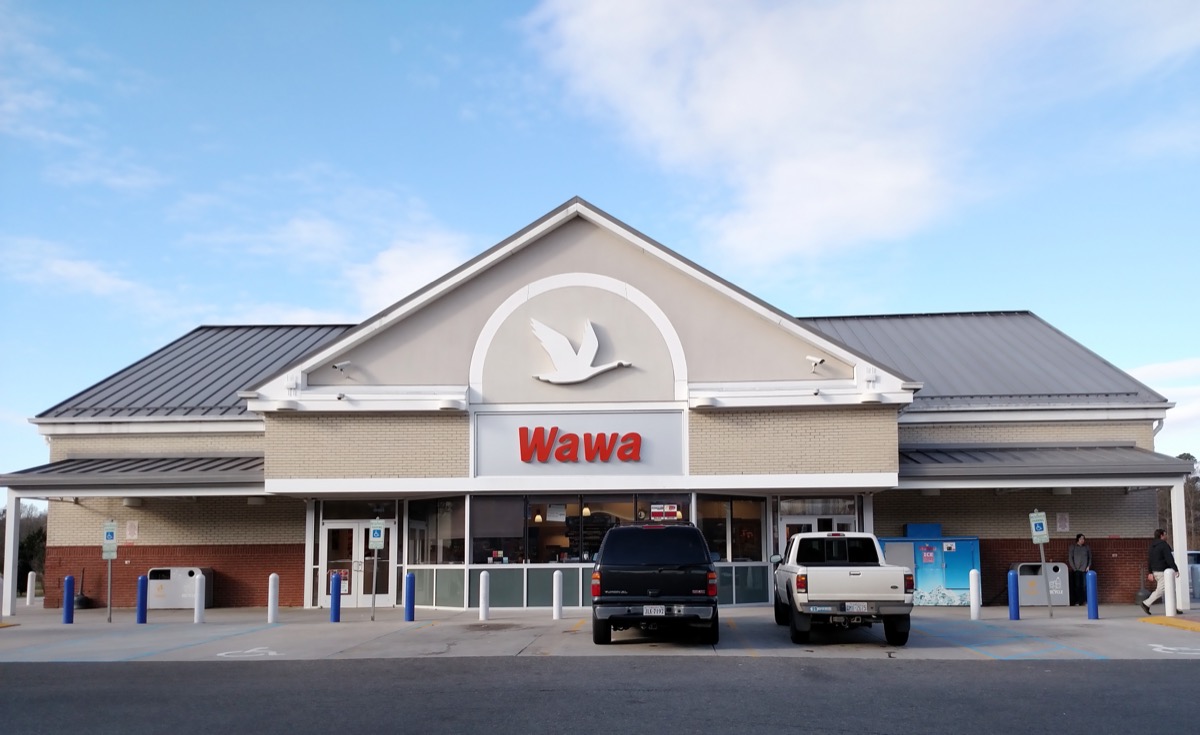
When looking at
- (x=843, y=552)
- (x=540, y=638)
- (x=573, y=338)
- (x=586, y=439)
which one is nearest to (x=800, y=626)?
(x=843, y=552)

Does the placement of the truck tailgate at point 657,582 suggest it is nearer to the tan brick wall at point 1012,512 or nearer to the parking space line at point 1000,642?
the parking space line at point 1000,642

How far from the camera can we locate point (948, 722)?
1047cm

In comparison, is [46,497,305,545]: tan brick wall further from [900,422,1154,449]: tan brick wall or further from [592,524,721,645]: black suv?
[900,422,1154,449]: tan brick wall

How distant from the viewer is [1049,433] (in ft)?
88.8

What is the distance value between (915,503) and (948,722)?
54.8ft

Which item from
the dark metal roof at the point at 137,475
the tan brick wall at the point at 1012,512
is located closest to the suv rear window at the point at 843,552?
the tan brick wall at the point at 1012,512

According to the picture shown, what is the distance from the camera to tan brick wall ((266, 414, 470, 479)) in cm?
2405

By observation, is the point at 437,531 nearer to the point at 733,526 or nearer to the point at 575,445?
the point at 575,445

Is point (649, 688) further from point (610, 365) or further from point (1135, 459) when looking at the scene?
point (1135, 459)

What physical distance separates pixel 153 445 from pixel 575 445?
1145 centimetres

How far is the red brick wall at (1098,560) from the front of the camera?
2627 centimetres

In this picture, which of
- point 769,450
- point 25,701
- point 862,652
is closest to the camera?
point 25,701

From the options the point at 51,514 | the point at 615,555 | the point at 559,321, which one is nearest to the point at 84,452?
the point at 51,514

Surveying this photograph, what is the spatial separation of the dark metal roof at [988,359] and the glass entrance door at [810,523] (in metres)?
3.48
